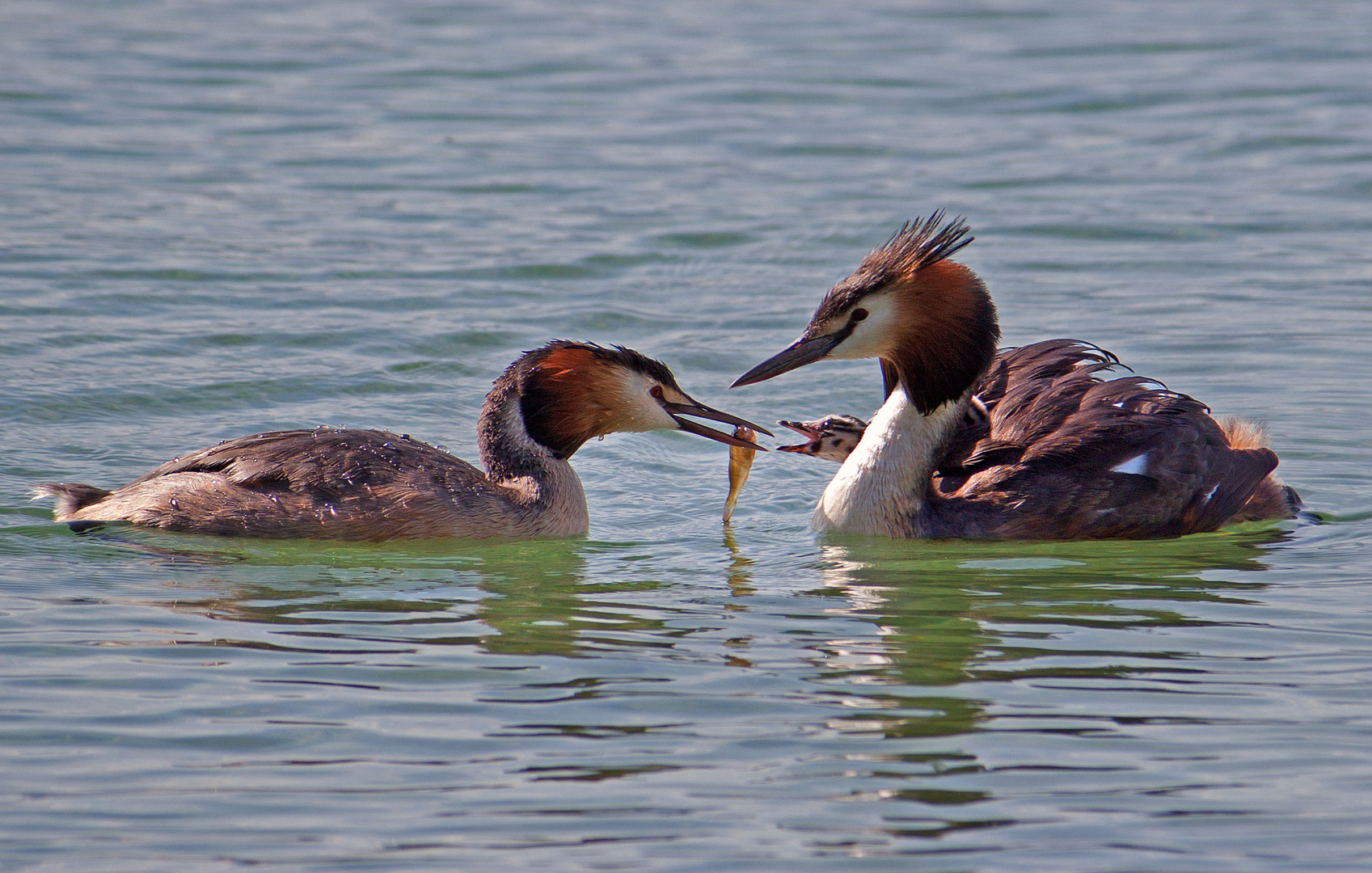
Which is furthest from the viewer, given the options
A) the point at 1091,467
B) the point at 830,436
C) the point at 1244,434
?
the point at 830,436

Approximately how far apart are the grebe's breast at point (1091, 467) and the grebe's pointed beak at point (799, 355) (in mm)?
820

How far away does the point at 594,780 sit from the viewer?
5332 millimetres

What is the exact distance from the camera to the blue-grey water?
5.25 m

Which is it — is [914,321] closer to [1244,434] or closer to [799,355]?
[799,355]

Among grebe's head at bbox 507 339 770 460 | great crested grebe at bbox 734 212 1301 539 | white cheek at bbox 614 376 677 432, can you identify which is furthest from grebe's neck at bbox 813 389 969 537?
white cheek at bbox 614 376 677 432

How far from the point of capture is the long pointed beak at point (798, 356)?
328 inches

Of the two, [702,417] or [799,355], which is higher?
[799,355]

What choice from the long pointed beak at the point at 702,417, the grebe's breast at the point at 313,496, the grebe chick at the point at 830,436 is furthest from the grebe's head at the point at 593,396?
the grebe chick at the point at 830,436

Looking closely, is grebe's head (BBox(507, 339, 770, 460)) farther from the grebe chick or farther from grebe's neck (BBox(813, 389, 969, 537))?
the grebe chick

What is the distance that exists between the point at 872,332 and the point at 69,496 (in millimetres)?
3888

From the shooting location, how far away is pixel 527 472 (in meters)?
8.47

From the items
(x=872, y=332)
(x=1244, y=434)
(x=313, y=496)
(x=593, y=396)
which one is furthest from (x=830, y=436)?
(x=313, y=496)

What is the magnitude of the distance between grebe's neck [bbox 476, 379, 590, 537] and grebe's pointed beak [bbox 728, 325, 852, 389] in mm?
967

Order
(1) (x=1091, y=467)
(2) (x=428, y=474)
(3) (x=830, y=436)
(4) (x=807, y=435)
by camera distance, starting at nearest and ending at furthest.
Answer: (2) (x=428, y=474), (1) (x=1091, y=467), (3) (x=830, y=436), (4) (x=807, y=435)
